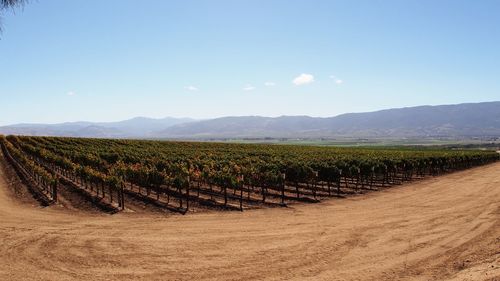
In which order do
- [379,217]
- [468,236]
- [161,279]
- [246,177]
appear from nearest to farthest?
[161,279]
[468,236]
[379,217]
[246,177]

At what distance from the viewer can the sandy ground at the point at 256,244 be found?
50.2 feet

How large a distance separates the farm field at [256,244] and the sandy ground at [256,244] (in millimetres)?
43

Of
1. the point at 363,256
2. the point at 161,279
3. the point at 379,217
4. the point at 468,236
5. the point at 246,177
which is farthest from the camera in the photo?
the point at 246,177

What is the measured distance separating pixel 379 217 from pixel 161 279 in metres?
15.4

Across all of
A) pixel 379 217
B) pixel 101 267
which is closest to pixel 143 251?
pixel 101 267

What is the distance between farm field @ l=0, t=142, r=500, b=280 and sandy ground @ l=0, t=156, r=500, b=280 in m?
0.04

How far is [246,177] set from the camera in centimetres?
3425

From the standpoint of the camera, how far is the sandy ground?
15.3m

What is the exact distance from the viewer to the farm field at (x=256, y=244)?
1530cm

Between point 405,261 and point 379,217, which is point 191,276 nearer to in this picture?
point 405,261

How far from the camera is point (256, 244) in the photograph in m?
19.1

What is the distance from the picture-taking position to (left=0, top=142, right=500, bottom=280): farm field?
15305 millimetres

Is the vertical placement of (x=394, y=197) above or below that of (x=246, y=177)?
below

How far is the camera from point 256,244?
1912cm
